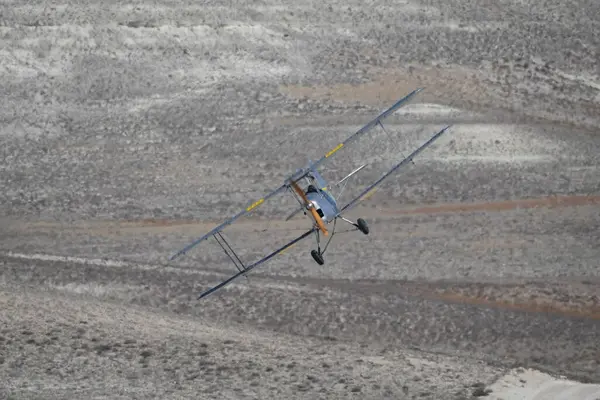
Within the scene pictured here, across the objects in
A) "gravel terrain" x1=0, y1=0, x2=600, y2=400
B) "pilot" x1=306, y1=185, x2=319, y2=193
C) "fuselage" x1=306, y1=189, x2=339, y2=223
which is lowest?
"gravel terrain" x1=0, y1=0, x2=600, y2=400

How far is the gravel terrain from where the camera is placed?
41812 millimetres

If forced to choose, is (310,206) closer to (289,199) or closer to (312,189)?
(312,189)

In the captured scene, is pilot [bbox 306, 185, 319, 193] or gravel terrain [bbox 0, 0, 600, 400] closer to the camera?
pilot [bbox 306, 185, 319, 193]

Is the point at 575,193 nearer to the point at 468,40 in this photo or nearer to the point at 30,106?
the point at 468,40

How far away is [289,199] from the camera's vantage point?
49750 millimetres

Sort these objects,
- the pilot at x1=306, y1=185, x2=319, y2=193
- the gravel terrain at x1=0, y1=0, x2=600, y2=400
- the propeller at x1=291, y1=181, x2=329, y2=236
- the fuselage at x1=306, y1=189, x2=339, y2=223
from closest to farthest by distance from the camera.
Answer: the propeller at x1=291, y1=181, x2=329, y2=236 → the fuselage at x1=306, y1=189, x2=339, y2=223 → the pilot at x1=306, y1=185, x2=319, y2=193 → the gravel terrain at x1=0, y1=0, x2=600, y2=400

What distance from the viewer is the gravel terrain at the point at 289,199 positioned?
41812 mm

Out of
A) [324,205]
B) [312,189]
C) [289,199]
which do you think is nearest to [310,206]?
[324,205]

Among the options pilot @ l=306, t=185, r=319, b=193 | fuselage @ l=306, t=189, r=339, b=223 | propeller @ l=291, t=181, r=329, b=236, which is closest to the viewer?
propeller @ l=291, t=181, r=329, b=236

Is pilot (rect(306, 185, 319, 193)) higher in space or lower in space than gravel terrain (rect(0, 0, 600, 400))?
higher

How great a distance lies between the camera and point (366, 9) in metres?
57.5

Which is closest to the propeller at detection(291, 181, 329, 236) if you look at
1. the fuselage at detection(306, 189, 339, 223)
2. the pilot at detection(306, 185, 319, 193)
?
the fuselage at detection(306, 189, 339, 223)

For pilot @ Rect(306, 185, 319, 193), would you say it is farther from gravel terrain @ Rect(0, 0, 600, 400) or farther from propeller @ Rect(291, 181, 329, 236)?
gravel terrain @ Rect(0, 0, 600, 400)

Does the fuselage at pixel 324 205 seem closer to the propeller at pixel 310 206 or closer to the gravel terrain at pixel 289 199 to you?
the propeller at pixel 310 206
